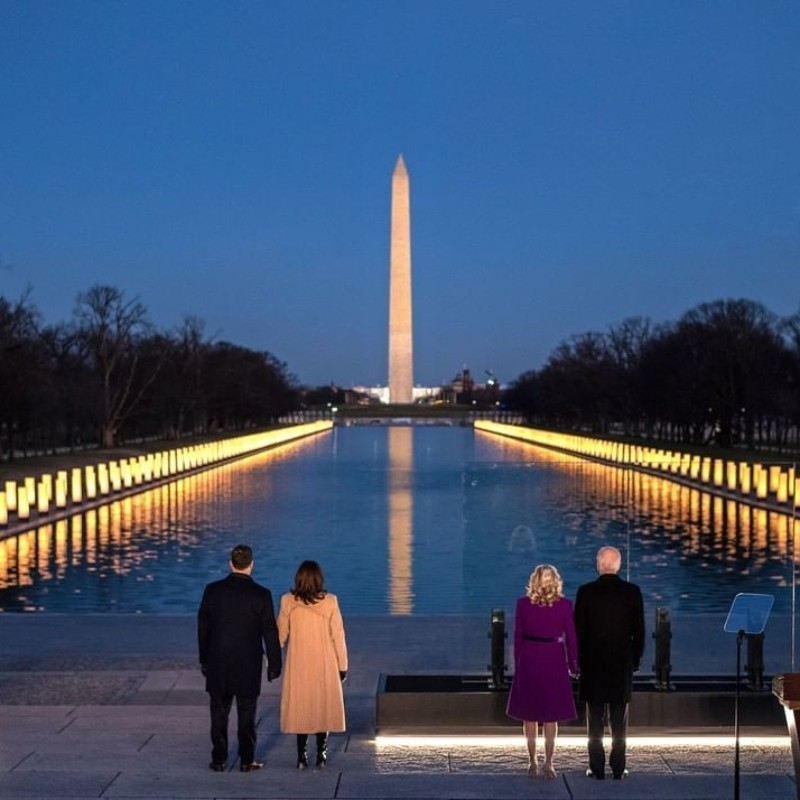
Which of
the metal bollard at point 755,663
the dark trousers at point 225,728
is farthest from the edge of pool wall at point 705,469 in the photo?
the dark trousers at point 225,728

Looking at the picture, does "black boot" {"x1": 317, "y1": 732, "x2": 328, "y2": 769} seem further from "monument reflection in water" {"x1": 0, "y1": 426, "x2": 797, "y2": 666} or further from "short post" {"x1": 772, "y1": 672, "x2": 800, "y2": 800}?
"short post" {"x1": 772, "y1": 672, "x2": 800, "y2": 800}

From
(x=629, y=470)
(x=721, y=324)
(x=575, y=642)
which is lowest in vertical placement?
(x=575, y=642)

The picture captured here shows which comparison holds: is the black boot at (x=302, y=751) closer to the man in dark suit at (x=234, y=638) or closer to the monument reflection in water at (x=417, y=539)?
the man in dark suit at (x=234, y=638)

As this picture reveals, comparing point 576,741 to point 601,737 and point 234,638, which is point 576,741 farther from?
point 234,638

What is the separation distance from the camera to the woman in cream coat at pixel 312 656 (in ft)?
27.6

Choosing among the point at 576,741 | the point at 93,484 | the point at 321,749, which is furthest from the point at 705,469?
the point at 321,749

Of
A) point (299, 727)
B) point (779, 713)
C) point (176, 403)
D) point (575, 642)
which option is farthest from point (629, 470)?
point (176, 403)

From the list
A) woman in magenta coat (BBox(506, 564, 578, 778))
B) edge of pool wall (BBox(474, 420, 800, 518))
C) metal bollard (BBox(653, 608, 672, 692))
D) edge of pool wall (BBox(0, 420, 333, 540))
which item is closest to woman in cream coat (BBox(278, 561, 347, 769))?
woman in magenta coat (BBox(506, 564, 578, 778))

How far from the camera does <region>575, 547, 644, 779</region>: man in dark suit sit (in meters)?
8.34

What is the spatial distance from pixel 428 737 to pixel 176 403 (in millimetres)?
72655

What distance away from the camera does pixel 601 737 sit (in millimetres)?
8406

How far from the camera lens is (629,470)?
11766mm

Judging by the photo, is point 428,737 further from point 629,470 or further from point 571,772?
point 629,470

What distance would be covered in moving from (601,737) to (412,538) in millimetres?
17696
